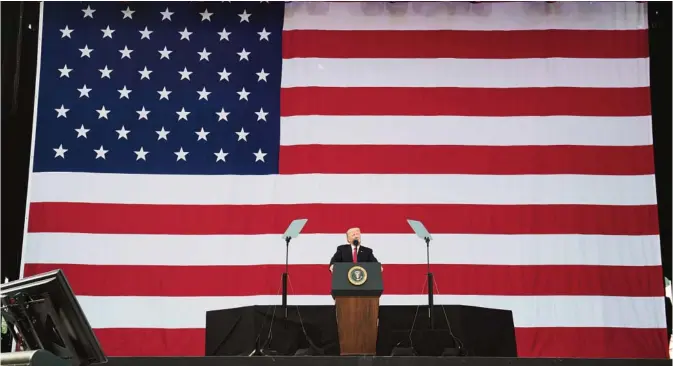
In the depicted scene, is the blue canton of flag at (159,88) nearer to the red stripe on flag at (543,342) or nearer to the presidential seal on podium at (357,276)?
the red stripe on flag at (543,342)

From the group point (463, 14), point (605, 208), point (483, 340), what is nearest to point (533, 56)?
point (463, 14)

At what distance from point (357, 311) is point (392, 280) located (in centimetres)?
226

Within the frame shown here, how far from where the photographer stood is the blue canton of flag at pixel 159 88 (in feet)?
26.4

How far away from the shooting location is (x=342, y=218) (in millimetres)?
7801

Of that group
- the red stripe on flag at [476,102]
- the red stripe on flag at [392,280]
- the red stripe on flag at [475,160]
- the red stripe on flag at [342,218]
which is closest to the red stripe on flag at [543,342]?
the red stripe on flag at [392,280]

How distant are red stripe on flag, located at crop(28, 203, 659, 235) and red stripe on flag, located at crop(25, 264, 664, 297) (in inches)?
15.0

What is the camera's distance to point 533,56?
325 inches

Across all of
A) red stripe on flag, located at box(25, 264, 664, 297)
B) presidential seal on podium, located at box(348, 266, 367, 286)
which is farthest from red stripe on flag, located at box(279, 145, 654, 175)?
presidential seal on podium, located at box(348, 266, 367, 286)

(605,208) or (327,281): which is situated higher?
(605,208)

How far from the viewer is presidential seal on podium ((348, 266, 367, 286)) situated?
5391 millimetres

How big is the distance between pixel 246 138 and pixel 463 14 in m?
2.75

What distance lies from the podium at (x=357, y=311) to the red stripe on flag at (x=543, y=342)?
2578 mm

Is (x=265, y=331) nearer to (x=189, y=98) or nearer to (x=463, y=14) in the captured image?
(x=189, y=98)

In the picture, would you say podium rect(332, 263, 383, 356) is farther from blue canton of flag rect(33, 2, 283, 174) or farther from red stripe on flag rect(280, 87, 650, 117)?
red stripe on flag rect(280, 87, 650, 117)
